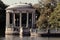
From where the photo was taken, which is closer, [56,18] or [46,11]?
[56,18]

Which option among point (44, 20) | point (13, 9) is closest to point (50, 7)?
point (44, 20)

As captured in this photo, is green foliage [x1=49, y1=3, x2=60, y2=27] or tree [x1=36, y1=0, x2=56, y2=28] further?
tree [x1=36, y1=0, x2=56, y2=28]

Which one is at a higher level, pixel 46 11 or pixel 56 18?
pixel 46 11

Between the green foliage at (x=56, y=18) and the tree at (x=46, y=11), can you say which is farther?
the tree at (x=46, y=11)

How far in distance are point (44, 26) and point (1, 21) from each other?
83.9ft

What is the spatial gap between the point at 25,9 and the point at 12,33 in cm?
714

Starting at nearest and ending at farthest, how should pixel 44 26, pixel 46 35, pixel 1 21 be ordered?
pixel 46 35
pixel 44 26
pixel 1 21

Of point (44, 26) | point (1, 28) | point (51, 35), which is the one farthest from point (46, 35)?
point (1, 28)

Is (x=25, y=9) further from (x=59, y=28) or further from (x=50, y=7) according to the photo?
(x=59, y=28)

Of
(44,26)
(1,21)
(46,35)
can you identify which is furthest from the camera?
(1,21)

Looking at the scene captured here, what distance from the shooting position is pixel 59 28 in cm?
6862

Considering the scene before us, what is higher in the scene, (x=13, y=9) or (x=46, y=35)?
(x=13, y=9)

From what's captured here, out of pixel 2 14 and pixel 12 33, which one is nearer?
pixel 12 33

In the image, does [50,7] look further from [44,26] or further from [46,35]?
[46,35]
